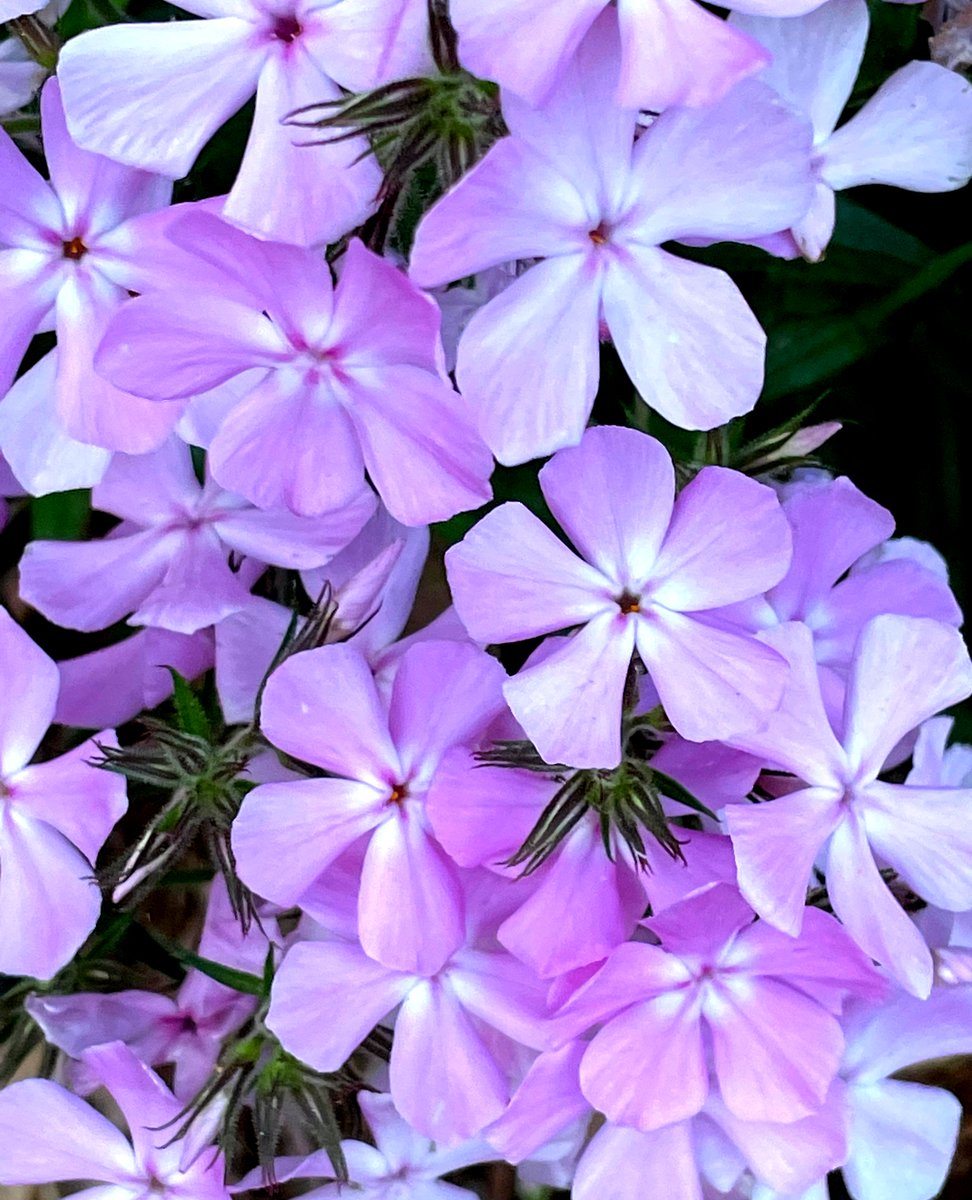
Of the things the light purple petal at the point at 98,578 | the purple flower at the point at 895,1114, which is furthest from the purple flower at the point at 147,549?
the purple flower at the point at 895,1114

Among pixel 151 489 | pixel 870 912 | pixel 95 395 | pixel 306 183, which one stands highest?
pixel 306 183

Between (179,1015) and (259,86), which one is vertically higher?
(259,86)

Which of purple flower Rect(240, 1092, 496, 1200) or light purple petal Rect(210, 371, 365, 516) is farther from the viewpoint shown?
purple flower Rect(240, 1092, 496, 1200)

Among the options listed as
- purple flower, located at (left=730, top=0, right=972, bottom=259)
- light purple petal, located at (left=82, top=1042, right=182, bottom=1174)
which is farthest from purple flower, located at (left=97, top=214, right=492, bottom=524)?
light purple petal, located at (left=82, top=1042, right=182, bottom=1174)

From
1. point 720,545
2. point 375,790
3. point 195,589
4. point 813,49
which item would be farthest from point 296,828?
point 813,49

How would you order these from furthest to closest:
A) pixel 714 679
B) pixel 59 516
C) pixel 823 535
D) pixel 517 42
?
pixel 59 516, pixel 823 535, pixel 714 679, pixel 517 42

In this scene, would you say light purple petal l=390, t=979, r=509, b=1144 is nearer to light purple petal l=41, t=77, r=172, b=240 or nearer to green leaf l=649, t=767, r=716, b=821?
green leaf l=649, t=767, r=716, b=821

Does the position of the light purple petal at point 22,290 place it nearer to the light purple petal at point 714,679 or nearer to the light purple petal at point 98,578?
the light purple petal at point 98,578

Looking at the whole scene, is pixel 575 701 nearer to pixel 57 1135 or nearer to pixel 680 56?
pixel 680 56
